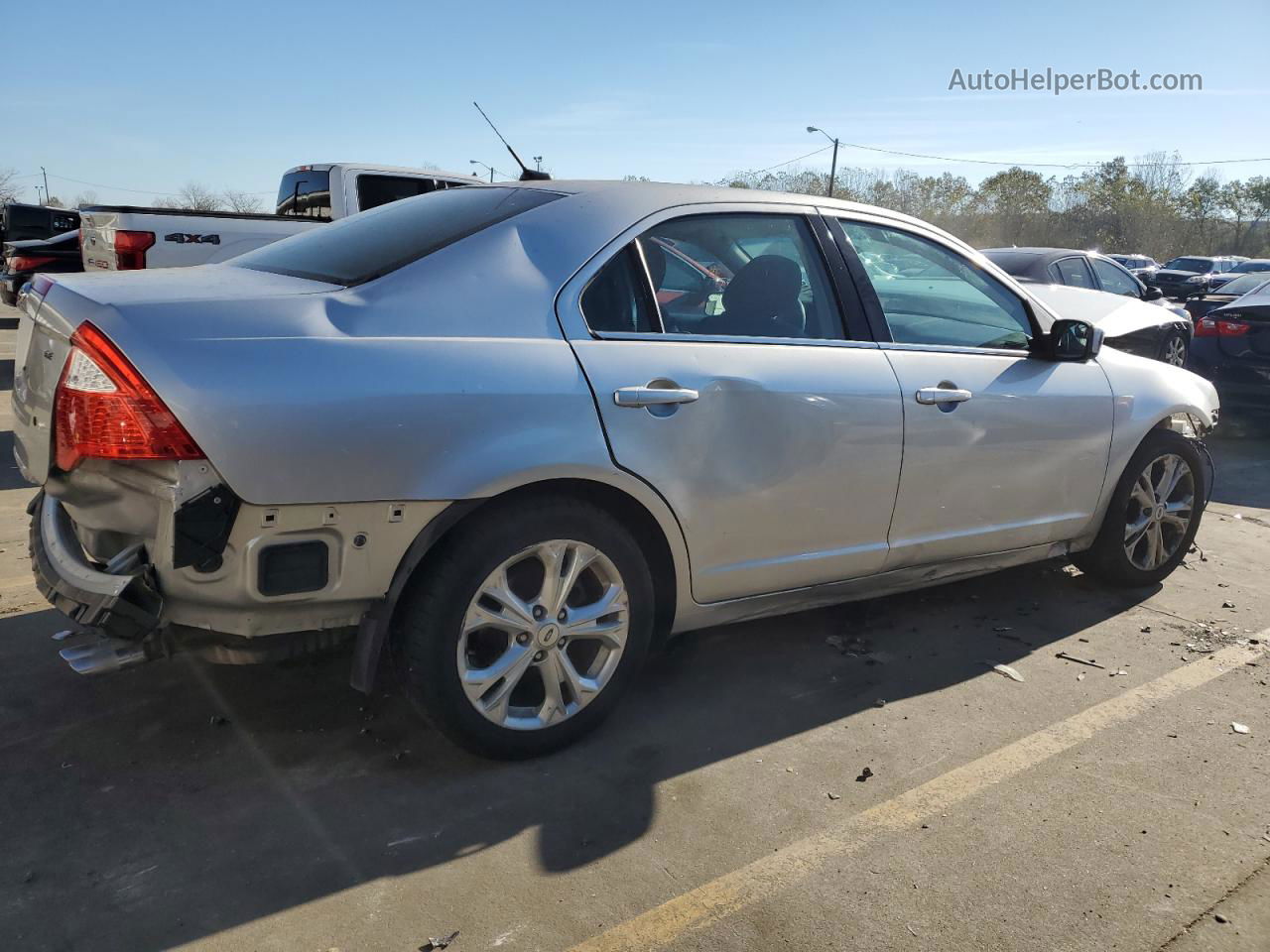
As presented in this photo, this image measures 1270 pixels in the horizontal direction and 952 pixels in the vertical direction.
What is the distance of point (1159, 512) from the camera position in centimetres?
473

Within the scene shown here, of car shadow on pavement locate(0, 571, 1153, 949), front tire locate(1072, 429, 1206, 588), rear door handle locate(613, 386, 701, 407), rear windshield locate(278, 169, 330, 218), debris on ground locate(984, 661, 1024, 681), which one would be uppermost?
rear windshield locate(278, 169, 330, 218)

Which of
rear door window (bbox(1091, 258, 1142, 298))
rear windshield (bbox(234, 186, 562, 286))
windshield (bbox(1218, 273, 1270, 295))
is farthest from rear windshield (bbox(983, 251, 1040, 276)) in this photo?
rear windshield (bbox(234, 186, 562, 286))

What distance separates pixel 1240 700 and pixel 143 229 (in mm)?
7393

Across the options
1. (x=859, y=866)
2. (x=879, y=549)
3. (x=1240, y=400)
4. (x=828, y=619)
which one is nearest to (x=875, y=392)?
(x=879, y=549)

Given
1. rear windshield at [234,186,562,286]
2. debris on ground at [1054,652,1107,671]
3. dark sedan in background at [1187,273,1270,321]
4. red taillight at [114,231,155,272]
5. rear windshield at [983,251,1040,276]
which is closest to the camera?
rear windshield at [234,186,562,286]

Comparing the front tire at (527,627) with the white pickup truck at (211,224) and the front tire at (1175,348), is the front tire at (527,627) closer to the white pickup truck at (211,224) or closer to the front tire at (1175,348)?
the white pickup truck at (211,224)

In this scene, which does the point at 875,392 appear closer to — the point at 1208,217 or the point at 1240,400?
the point at 1240,400

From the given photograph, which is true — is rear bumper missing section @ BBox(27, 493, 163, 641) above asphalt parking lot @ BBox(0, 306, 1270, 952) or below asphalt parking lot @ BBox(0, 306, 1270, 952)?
above

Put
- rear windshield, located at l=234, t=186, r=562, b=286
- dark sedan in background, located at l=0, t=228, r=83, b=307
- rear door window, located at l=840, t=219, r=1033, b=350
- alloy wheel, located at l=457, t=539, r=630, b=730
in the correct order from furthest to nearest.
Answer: dark sedan in background, located at l=0, t=228, r=83, b=307 → rear door window, located at l=840, t=219, r=1033, b=350 → rear windshield, located at l=234, t=186, r=562, b=286 → alloy wheel, located at l=457, t=539, r=630, b=730

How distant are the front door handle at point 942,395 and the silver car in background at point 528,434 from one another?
0.05ft

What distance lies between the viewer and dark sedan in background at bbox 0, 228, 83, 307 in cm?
1057

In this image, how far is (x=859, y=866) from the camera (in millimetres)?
2633

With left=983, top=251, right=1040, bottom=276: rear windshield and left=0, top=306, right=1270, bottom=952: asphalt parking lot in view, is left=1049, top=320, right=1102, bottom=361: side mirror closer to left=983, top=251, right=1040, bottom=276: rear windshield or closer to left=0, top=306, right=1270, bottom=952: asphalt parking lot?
left=0, top=306, right=1270, bottom=952: asphalt parking lot

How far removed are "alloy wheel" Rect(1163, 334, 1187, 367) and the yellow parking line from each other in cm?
749
